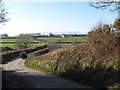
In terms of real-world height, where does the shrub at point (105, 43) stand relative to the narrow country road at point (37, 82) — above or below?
above

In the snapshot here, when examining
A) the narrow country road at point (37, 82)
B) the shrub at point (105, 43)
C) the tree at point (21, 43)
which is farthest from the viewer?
the tree at point (21, 43)

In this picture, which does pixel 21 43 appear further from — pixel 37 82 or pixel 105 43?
pixel 37 82

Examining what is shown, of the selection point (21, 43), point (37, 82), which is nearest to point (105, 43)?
point (37, 82)

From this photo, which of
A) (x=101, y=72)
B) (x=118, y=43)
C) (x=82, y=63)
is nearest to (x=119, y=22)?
(x=118, y=43)

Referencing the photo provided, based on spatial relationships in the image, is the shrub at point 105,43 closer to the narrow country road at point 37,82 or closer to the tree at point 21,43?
the narrow country road at point 37,82

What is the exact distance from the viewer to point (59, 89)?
47.6 feet

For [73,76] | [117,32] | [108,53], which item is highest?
[117,32]

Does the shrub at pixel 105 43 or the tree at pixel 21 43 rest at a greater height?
the shrub at pixel 105 43

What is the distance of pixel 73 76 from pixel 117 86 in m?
6.48

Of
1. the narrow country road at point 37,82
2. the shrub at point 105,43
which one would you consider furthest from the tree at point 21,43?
the narrow country road at point 37,82

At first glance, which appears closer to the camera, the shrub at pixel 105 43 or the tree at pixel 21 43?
the shrub at pixel 105 43

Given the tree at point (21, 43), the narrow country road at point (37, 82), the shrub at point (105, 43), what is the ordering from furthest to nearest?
the tree at point (21, 43), the shrub at point (105, 43), the narrow country road at point (37, 82)

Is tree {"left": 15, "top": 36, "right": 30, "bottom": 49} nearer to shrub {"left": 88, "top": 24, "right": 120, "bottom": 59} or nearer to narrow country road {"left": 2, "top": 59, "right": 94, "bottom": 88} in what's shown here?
shrub {"left": 88, "top": 24, "right": 120, "bottom": 59}

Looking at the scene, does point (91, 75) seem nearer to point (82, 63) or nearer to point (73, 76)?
point (73, 76)
